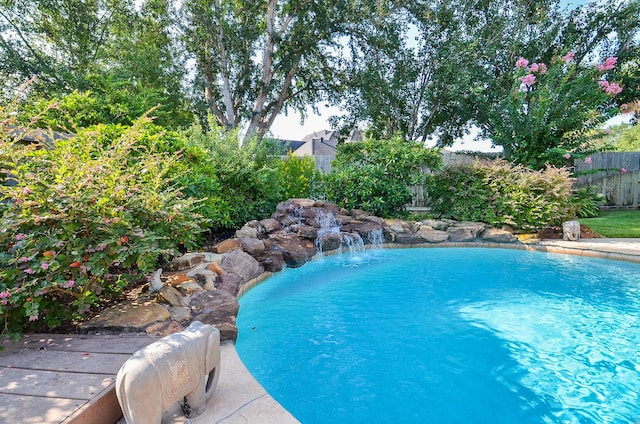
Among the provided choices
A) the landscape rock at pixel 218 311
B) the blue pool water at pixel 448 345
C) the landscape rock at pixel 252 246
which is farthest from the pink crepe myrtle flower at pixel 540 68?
the landscape rock at pixel 218 311

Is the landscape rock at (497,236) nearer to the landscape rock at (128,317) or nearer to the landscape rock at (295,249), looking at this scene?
the landscape rock at (295,249)

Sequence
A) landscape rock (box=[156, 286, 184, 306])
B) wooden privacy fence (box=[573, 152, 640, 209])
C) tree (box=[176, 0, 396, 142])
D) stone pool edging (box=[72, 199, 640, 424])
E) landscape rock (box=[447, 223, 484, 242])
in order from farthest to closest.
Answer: tree (box=[176, 0, 396, 142]) < wooden privacy fence (box=[573, 152, 640, 209]) < landscape rock (box=[447, 223, 484, 242]) < landscape rock (box=[156, 286, 184, 306]) < stone pool edging (box=[72, 199, 640, 424])

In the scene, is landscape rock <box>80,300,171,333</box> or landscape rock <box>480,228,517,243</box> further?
landscape rock <box>480,228,517,243</box>

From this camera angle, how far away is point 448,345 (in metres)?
2.95

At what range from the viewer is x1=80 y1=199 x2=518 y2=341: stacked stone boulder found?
2.53 meters

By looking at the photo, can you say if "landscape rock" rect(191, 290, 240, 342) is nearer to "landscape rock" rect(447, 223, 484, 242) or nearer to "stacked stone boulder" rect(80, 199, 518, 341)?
"stacked stone boulder" rect(80, 199, 518, 341)

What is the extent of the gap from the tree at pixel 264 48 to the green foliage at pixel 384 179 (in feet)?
19.7

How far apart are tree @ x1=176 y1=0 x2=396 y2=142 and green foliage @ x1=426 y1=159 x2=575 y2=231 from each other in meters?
7.28

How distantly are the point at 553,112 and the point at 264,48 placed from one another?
10.3 meters

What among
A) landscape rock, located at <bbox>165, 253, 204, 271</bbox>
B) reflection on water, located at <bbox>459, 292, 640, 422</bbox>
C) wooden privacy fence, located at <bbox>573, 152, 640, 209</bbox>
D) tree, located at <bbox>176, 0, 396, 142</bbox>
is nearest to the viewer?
reflection on water, located at <bbox>459, 292, 640, 422</bbox>

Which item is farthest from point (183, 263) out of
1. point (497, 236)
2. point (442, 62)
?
point (442, 62)

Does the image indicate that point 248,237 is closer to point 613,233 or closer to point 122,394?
point 122,394

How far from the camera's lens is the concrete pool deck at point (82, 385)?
1.44 meters

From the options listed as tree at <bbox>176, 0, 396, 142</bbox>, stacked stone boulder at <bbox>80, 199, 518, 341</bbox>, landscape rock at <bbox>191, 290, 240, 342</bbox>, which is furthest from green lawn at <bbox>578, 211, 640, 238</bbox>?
tree at <bbox>176, 0, 396, 142</bbox>
